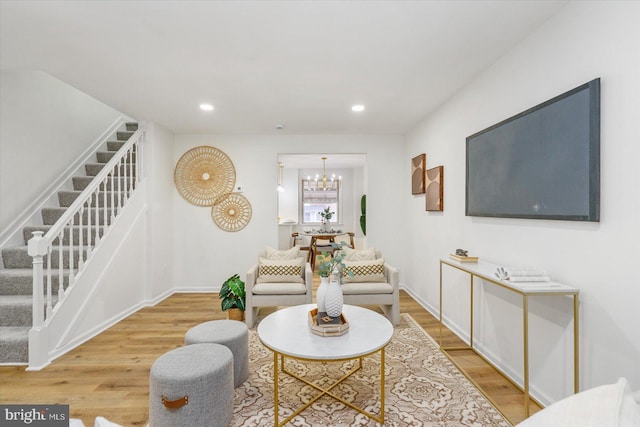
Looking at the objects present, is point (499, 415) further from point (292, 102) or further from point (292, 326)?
point (292, 102)

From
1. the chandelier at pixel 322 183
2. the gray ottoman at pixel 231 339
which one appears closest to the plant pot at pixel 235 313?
the gray ottoman at pixel 231 339

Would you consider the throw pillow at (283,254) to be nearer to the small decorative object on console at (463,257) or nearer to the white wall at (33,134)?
the small decorative object on console at (463,257)

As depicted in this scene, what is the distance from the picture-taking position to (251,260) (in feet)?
16.2

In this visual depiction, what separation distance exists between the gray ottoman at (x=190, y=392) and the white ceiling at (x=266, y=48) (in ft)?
7.02

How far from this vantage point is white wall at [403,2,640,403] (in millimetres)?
1473

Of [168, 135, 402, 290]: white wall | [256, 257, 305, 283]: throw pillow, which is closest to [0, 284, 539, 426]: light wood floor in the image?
[256, 257, 305, 283]: throw pillow

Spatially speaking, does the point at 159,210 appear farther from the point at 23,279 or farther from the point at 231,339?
the point at 231,339

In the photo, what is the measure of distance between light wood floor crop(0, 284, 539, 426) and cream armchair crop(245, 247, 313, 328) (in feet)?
2.57

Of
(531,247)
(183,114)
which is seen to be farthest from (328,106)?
(531,247)

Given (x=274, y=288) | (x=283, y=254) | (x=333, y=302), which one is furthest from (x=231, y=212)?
(x=333, y=302)

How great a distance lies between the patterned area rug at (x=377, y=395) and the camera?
1891mm

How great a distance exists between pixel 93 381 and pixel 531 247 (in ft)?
11.0

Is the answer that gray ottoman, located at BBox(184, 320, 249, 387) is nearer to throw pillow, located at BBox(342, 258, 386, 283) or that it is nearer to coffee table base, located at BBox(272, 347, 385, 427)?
coffee table base, located at BBox(272, 347, 385, 427)

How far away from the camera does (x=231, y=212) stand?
4887 mm
